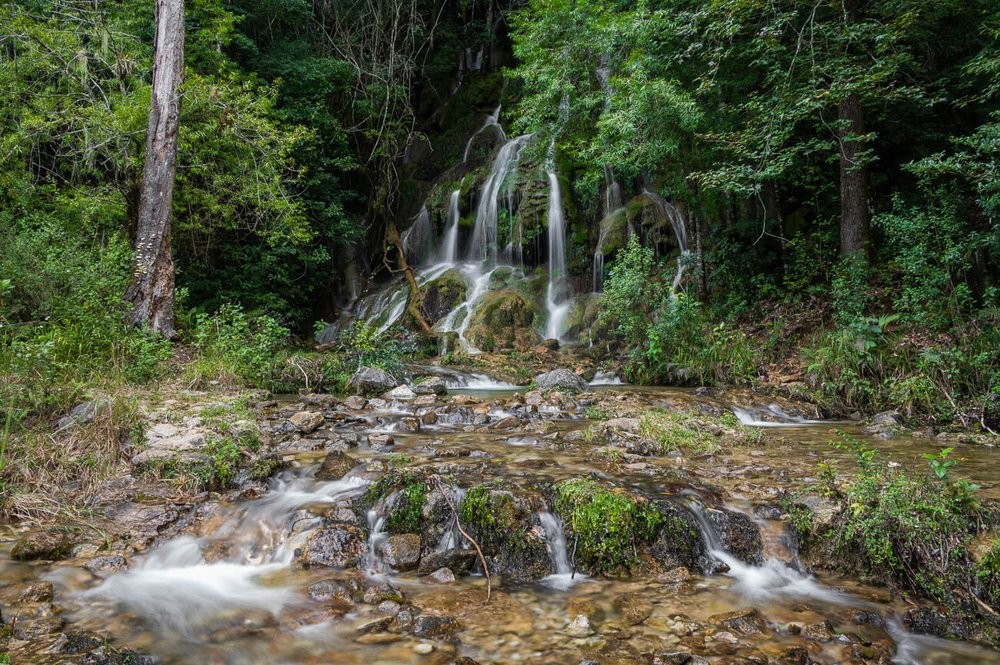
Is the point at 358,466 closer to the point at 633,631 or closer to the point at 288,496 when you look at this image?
the point at 288,496

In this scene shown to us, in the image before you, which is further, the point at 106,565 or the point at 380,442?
the point at 380,442

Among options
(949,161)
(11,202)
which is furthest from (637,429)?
(11,202)

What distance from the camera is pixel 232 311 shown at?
28.2 feet

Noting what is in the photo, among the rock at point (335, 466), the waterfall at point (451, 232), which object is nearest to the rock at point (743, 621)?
the rock at point (335, 466)

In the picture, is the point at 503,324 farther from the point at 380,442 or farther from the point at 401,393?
the point at 380,442

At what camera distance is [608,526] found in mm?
3410

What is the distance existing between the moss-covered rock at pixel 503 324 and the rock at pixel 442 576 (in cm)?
986

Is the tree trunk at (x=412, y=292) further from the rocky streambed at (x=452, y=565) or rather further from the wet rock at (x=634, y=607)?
the wet rock at (x=634, y=607)

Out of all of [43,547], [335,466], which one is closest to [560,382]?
[335,466]

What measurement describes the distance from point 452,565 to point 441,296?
12.5 m

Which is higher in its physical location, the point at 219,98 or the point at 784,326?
the point at 219,98

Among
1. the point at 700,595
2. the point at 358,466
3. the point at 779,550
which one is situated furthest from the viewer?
the point at 358,466

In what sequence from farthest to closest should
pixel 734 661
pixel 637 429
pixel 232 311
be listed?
pixel 232 311, pixel 637 429, pixel 734 661

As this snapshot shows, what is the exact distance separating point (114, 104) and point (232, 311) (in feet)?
20.3
